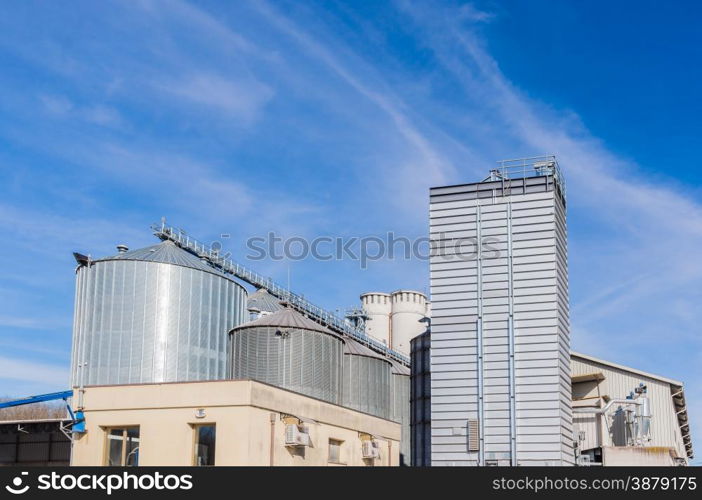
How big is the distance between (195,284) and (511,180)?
73.5ft

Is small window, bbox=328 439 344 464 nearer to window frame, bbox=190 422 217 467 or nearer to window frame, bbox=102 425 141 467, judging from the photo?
window frame, bbox=190 422 217 467

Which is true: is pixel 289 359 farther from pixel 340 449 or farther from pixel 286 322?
pixel 340 449

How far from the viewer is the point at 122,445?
97.7 feet

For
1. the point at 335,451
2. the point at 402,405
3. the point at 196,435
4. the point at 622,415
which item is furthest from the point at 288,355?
the point at 622,415

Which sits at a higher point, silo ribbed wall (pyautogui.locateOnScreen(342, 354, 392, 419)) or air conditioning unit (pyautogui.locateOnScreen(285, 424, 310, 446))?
Answer: silo ribbed wall (pyautogui.locateOnScreen(342, 354, 392, 419))

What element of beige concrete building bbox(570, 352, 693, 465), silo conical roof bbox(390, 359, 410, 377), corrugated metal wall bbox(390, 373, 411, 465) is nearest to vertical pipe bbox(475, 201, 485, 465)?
beige concrete building bbox(570, 352, 693, 465)

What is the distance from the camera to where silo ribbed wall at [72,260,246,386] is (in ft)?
151

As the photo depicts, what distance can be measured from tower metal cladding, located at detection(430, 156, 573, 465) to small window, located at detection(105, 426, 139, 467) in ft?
32.5

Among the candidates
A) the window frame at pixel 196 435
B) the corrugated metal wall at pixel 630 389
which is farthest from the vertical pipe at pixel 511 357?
the corrugated metal wall at pixel 630 389

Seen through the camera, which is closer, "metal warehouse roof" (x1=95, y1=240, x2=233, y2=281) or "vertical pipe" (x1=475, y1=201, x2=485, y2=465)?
"vertical pipe" (x1=475, y1=201, x2=485, y2=465)

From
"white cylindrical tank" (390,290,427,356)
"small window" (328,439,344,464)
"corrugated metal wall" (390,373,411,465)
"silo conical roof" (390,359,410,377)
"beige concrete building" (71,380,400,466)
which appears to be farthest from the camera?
"white cylindrical tank" (390,290,427,356)

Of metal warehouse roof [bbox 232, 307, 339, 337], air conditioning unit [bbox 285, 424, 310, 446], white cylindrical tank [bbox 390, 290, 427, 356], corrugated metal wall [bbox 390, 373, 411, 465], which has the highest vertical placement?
white cylindrical tank [bbox 390, 290, 427, 356]

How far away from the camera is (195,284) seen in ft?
159
